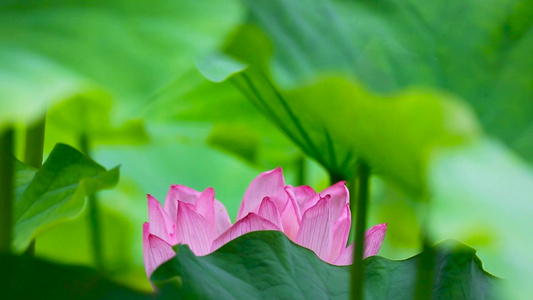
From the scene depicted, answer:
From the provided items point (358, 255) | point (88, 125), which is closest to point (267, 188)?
point (358, 255)

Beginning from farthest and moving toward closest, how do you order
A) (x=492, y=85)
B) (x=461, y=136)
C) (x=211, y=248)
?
(x=492, y=85), (x=211, y=248), (x=461, y=136)

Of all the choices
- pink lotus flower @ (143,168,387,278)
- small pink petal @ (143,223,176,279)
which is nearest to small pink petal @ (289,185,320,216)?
pink lotus flower @ (143,168,387,278)

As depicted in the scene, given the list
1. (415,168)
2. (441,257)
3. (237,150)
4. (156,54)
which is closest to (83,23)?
(156,54)

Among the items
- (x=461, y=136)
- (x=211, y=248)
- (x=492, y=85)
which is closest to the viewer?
(x=461, y=136)

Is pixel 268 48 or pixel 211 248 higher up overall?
pixel 268 48

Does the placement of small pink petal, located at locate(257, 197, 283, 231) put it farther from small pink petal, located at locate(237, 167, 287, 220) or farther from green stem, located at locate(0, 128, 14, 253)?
green stem, located at locate(0, 128, 14, 253)

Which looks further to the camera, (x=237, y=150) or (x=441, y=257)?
(x=237, y=150)

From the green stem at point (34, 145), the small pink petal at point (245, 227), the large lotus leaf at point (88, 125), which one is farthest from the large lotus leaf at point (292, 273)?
the large lotus leaf at point (88, 125)

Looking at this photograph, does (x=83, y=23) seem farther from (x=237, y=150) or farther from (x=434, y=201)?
(x=237, y=150)
